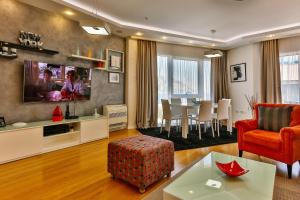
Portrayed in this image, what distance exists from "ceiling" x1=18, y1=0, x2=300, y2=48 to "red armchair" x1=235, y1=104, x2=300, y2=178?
235 centimetres

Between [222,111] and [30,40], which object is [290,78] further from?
[30,40]

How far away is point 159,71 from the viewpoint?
5828mm

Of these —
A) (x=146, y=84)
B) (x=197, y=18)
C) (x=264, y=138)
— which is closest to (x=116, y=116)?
(x=146, y=84)

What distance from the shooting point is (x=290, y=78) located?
517 centimetres

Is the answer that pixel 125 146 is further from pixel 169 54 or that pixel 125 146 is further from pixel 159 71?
pixel 169 54

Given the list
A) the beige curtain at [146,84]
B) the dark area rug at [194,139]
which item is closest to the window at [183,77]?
the beige curtain at [146,84]

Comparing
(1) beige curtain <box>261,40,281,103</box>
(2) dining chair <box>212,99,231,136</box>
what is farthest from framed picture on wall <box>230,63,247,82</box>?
(2) dining chair <box>212,99,231,136</box>

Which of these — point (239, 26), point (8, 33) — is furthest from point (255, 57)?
point (8, 33)

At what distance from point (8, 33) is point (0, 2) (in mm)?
518

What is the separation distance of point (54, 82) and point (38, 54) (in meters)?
0.62

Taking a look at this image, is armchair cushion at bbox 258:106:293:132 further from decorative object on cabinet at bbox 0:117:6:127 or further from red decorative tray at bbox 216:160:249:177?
decorative object on cabinet at bbox 0:117:6:127

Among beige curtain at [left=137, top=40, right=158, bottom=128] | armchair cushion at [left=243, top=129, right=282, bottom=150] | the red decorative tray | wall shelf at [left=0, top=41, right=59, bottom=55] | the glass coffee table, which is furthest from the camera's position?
beige curtain at [left=137, top=40, right=158, bottom=128]

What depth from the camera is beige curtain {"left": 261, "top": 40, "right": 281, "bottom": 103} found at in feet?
17.3

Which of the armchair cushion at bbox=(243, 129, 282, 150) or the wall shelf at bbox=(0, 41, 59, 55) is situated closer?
the armchair cushion at bbox=(243, 129, 282, 150)
